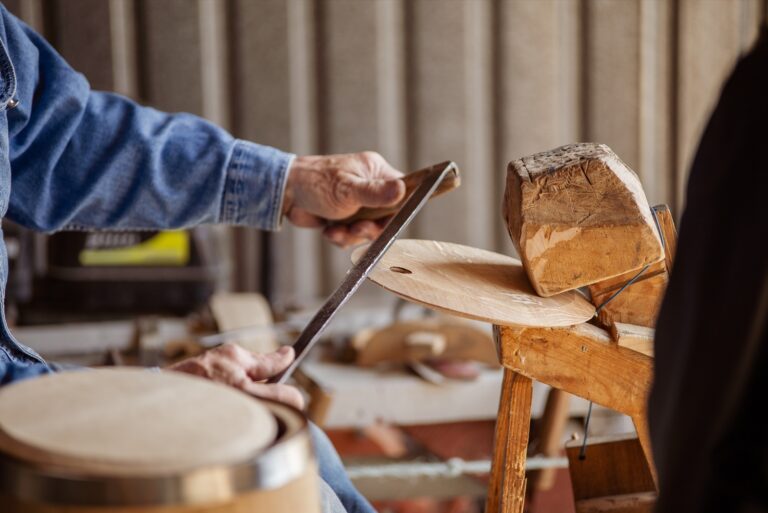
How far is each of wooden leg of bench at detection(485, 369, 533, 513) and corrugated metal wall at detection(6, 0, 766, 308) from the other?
1.67 m

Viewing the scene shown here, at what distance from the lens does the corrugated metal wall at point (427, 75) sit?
2660 millimetres

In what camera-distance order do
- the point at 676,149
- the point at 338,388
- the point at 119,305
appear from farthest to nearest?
1. the point at 676,149
2. the point at 119,305
3. the point at 338,388

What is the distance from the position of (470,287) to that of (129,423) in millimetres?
506

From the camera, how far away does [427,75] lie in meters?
2.82

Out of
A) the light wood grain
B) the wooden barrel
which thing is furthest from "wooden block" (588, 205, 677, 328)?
the light wood grain

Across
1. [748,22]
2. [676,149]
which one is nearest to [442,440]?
[676,149]

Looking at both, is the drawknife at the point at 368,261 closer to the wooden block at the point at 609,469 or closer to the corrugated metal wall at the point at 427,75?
the wooden block at the point at 609,469

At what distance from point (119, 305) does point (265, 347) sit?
66cm

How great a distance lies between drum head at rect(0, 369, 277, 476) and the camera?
50 centimetres

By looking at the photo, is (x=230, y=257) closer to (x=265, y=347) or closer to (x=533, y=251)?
(x=265, y=347)

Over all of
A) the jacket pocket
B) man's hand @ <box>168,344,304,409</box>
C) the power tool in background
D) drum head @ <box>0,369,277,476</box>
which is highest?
the jacket pocket

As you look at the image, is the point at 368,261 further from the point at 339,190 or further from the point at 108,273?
the point at 108,273

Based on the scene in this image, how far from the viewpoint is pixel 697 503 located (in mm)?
525

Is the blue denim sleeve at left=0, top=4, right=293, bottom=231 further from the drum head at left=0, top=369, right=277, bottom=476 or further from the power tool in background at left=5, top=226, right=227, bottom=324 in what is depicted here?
the power tool in background at left=5, top=226, right=227, bottom=324
